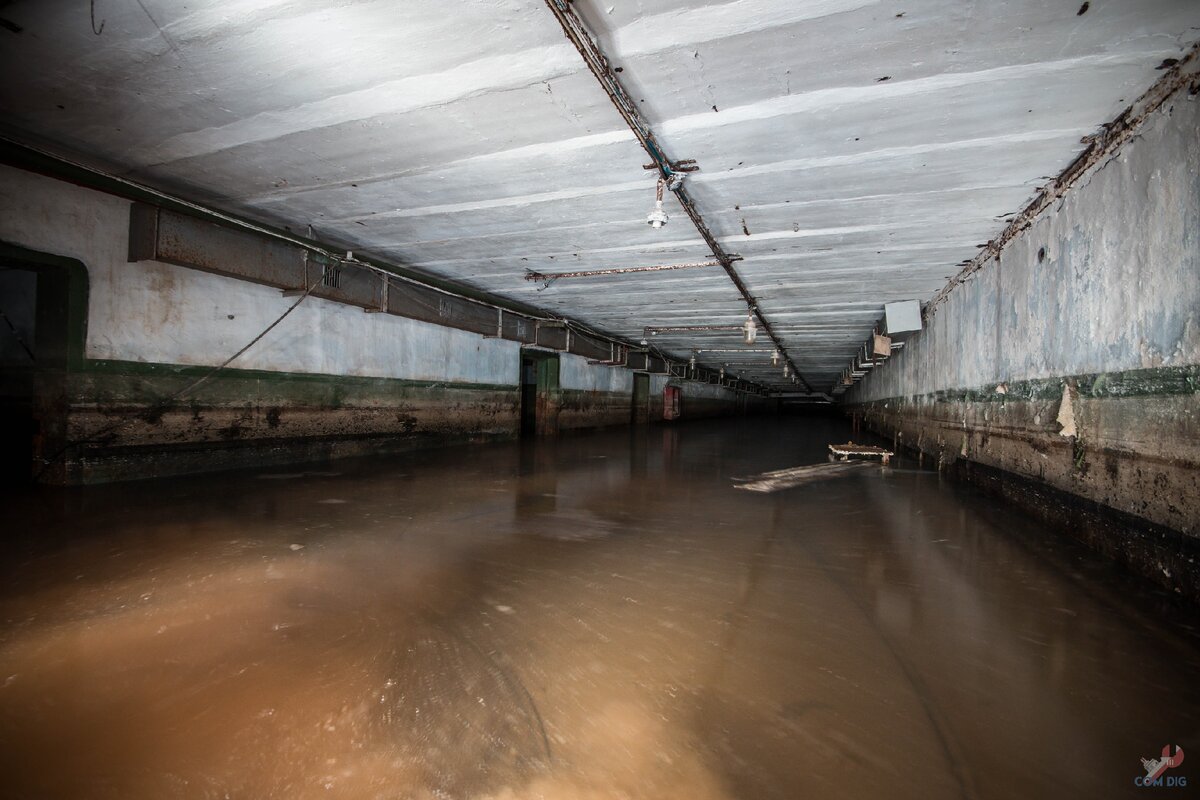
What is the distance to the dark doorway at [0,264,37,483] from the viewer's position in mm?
6723

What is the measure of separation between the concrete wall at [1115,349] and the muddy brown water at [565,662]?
533 mm

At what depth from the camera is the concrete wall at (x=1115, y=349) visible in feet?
9.16

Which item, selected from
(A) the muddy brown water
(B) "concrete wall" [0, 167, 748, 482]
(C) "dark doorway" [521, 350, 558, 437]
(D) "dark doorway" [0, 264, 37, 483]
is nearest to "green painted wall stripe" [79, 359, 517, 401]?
(B) "concrete wall" [0, 167, 748, 482]

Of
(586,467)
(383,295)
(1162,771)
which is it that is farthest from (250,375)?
(1162,771)

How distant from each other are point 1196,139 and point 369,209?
641cm

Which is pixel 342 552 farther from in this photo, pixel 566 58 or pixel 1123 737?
pixel 1123 737

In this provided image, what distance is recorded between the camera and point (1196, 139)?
2.73 m

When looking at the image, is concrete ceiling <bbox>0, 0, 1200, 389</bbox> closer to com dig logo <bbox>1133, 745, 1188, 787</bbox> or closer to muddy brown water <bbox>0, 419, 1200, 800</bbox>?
muddy brown water <bbox>0, 419, 1200, 800</bbox>

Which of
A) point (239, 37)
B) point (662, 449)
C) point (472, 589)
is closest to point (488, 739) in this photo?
point (472, 589)

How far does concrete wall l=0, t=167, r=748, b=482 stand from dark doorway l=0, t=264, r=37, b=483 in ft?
7.72

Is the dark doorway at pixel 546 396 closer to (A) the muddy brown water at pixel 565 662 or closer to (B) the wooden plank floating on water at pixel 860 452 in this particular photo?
(B) the wooden plank floating on water at pixel 860 452

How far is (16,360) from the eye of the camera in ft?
23.1

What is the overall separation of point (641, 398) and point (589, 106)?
51.8 ft

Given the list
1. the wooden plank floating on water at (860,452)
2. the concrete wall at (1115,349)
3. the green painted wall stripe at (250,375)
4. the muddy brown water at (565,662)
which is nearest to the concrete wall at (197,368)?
the green painted wall stripe at (250,375)
